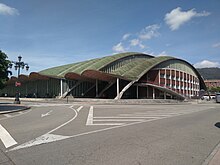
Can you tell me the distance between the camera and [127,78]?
5428 cm

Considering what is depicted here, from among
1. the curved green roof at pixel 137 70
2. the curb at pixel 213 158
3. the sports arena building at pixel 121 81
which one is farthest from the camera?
the sports arena building at pixel 121 81

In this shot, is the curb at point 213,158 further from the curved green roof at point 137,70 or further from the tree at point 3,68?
the curved green roof at point 137,70

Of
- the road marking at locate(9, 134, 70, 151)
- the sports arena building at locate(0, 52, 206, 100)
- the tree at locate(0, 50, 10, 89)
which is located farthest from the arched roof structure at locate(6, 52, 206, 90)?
the road marking at locate(9, 134, 70, 151)

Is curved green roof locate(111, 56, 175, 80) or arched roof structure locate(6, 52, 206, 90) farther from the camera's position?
curved green roof locate(111, 56, 175, 80)

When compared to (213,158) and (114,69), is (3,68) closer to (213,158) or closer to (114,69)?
(213,158)

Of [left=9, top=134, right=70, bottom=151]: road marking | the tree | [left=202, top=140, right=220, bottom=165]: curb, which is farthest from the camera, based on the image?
the tree

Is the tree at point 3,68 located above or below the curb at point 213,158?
above

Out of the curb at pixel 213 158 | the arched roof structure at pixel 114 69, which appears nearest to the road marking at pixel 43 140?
the curb at pixel 213 158

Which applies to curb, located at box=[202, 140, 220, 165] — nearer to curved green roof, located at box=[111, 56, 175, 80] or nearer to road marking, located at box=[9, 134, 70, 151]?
road marking, located at box=[9, 134, 70, 151]

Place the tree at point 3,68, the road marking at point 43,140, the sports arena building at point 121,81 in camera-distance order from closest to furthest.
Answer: the road marking at point 43,140 < the tree at point 3,68 < the sports arena building at point 121,81

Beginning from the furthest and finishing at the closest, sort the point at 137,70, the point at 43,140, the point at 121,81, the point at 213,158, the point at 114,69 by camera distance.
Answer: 1. the point at 114,69
2. the point at 137,70
3. the point at 121,81
4. the point at 43,140
5. the point at 213,158

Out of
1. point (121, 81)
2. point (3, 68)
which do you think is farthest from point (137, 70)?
point (3, 68)

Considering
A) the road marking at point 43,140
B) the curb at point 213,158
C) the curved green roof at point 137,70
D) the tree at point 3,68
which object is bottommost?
the curb at point 213,158

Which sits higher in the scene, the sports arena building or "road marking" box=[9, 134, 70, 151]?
the sports arena building
